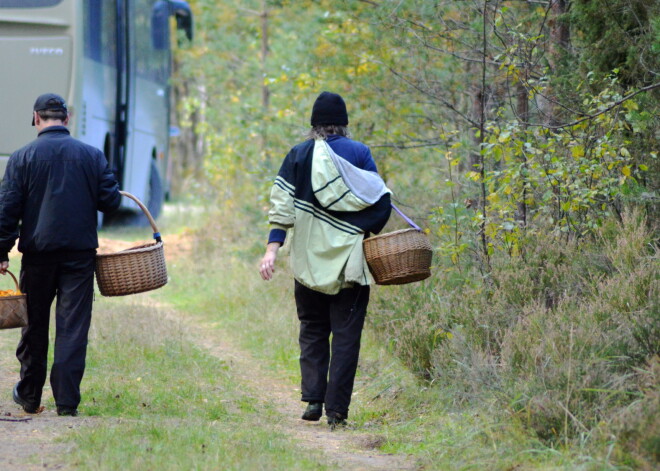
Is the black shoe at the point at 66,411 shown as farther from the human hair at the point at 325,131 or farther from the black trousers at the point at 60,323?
the human hair at the point at 325,131

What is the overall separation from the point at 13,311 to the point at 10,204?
619mm

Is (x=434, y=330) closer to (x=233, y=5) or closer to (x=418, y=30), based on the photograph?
(x=418, y=30)

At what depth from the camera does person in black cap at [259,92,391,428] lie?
227 inches

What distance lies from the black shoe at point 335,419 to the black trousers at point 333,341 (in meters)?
0.03

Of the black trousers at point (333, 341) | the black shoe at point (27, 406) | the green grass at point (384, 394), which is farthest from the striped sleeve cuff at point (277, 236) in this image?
the black shoe at point (27, 406)

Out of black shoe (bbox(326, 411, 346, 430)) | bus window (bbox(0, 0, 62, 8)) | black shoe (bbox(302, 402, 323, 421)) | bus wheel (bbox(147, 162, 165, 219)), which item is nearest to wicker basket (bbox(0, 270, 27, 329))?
black shoe (bbox(302, 402, 323, 421))

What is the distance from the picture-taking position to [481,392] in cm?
536

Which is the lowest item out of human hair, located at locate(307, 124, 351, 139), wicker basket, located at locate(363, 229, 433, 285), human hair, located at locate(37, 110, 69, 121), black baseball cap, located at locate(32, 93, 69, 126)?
wicker basket, located at locate(363, 229, 433, 285)

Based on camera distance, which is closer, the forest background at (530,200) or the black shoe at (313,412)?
the forest background at (530,200)

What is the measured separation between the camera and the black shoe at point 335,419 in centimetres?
587

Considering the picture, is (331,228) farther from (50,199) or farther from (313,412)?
(50,199)

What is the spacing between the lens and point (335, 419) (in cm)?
588

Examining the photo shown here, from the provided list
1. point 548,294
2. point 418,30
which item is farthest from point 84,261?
point 418,30

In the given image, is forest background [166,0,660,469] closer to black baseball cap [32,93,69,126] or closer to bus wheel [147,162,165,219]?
black baseball cap [32,93,69,126]
